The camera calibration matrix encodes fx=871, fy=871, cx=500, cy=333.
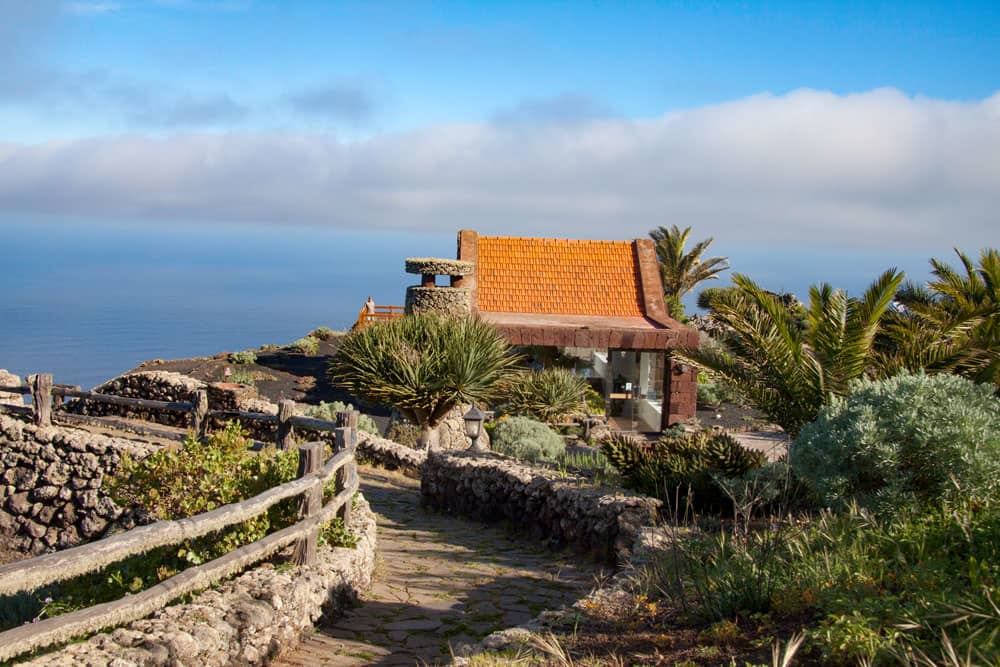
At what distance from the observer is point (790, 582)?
5008 mm

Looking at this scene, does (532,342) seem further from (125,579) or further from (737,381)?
(125,579)

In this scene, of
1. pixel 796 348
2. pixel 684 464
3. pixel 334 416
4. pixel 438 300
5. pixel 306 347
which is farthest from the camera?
pixel 306 347

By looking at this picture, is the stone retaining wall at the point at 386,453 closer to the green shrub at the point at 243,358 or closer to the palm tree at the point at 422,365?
the palm tree at the point at 422,365

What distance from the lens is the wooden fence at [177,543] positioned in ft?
12.8

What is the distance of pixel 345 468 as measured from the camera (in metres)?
8.54

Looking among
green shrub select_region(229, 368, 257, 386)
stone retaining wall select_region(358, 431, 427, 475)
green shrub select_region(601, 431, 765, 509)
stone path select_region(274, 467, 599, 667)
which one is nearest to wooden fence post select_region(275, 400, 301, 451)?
stone path select_region(274, 467, 599, 667)

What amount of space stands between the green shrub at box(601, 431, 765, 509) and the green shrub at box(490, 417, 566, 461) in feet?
16.1

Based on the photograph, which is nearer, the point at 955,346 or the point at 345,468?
the point at 345,468

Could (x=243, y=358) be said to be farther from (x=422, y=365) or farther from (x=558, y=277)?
(x=422, y=365)

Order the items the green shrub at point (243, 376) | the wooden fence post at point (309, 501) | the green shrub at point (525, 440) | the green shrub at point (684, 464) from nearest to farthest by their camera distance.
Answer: the wooden fence post at point (309, 501) < the green shrub at point (684, 464) < the green shrub at point (525, 440) < the green shrub at point (243, 376)

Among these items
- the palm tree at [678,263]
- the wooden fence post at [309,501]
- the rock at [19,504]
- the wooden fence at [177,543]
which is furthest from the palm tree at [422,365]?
the palm tree at [678,263]

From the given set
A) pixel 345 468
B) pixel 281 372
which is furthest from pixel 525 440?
pixel 281 372

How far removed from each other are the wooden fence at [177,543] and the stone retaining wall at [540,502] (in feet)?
7.68

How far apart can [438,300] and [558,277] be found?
6.52m
